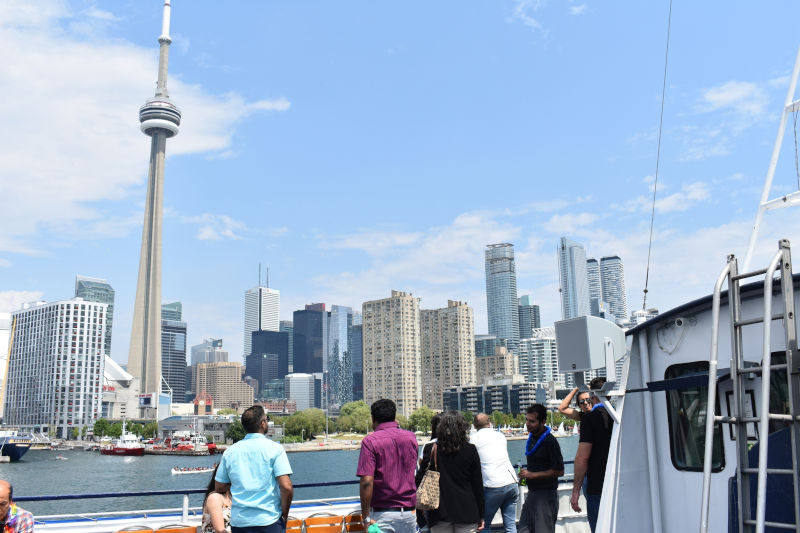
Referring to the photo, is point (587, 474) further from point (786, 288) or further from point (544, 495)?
point (786, 288)

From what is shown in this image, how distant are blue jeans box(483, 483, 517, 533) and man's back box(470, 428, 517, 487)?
7 cm

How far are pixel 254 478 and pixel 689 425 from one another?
3.68 meters

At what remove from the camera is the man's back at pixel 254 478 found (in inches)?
227

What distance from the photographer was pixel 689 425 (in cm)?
580

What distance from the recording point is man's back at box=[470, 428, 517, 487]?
7785 millimetres

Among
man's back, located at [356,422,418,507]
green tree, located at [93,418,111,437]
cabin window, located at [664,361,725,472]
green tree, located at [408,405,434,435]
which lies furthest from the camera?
green tree, located at [93,418,111,437]

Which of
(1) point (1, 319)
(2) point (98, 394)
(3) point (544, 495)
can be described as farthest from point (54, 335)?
(3) point (544, 495)

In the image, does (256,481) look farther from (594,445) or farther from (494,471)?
(594,445)

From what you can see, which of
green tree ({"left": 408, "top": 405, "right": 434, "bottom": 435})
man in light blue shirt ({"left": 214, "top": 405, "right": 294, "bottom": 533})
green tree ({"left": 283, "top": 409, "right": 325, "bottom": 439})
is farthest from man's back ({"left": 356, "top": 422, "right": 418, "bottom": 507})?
green tree ({"left": 408, "top": 405, "right": 434, "bottom": 435})

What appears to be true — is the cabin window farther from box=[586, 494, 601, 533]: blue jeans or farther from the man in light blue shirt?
the man in light blue shirt

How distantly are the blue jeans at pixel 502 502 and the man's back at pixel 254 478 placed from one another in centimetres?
276

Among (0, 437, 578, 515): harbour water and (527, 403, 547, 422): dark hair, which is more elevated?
(527, 403, 547, 422): dark hair

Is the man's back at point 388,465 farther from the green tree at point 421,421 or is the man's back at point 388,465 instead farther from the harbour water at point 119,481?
the green tree at point 421,421

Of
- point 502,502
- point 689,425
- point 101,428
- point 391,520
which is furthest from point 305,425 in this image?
point 689,425
